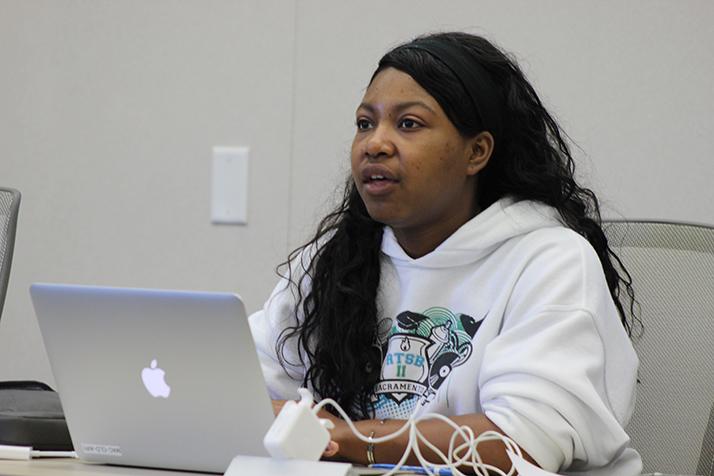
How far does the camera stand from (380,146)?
1714 mm

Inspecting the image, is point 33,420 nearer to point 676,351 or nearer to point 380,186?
point 380,186

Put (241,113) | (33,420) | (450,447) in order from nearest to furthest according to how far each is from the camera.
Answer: (450,447) → (33,420) → (241,113)

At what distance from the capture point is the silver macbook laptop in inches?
49.8

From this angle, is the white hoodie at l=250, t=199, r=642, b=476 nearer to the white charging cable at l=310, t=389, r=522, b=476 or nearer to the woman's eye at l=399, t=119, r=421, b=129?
the white charging cable at l=310, t=389, r=522, b=476

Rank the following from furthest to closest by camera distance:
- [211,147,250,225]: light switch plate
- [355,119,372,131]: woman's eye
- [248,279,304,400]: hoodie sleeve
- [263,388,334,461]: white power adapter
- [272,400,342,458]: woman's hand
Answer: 1. [211,147,250,225]: light switch plate
2. [248,279,304,400]: hoodie sleeve
3. [355,119,372,131]: woman's eye
4. [272,400,342,458]: woman's hand
5. [263,388,334,461]: white power adapter

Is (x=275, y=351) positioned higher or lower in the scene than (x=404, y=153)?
lower

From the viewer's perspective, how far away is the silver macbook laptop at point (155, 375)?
1.26 metres

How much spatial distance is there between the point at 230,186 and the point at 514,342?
1.41 metres

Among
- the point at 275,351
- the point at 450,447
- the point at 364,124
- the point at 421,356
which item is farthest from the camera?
the point at 275,351

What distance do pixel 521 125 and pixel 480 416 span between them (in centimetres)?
57

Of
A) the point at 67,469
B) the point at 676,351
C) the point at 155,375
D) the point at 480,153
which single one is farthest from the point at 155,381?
the point at 676,351

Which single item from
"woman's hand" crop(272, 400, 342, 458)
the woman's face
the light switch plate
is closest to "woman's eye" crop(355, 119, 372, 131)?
the woman's face

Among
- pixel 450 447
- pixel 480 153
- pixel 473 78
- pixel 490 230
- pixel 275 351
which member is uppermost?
pixel 473 78

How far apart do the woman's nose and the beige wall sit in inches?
35.6
